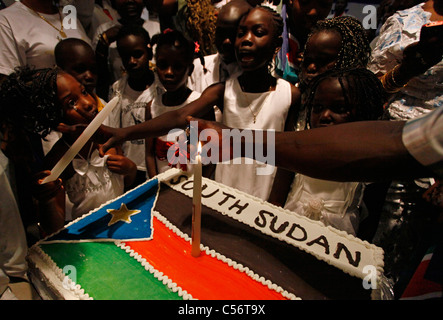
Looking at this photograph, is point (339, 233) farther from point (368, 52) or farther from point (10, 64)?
point (10, 64)

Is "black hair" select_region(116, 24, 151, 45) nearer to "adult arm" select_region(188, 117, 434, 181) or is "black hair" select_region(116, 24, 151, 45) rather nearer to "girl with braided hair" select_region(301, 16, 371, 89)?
"girl with braided hair" select_region(301, 16, 371, 89)

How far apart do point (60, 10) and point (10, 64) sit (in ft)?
2.14

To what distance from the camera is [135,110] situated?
82.4 inches

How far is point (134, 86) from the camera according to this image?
2199mm

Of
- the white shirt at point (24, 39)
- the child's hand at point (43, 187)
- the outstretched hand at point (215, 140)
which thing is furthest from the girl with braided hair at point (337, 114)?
the white shirt at point (24, 39)

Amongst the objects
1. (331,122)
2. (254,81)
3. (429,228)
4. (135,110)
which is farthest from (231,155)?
(429,228)

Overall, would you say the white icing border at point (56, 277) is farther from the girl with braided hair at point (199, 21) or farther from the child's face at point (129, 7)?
the child's face at point (129, 7)

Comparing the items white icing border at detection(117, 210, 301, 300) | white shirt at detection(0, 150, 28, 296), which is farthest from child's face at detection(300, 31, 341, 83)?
white shirt at detection(0, 150, 28, 296)

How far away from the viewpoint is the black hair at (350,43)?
1382 mm

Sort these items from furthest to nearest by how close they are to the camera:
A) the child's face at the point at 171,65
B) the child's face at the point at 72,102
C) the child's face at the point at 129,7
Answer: the child's face at the point at 129,7, the child's face at the point at 171,65, the child's face at the point at 72,102

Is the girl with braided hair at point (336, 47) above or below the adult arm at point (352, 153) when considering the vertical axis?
above

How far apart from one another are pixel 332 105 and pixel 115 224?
106 centimetres

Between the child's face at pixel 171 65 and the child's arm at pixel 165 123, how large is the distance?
33cm

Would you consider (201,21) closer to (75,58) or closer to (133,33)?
(133,33)
